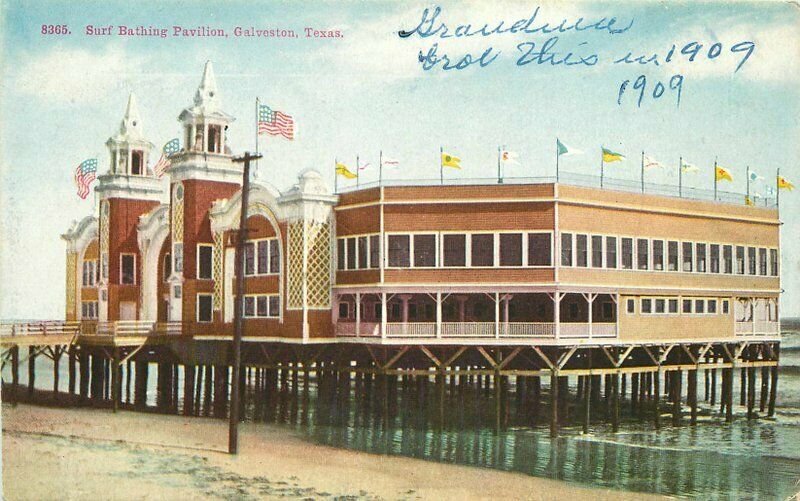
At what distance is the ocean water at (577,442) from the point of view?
1299 inches

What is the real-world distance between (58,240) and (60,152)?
5734 mm

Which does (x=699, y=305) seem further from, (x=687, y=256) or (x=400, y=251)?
(x=400, y=251)

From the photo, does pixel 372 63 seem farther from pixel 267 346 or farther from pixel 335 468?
pixel 267 346

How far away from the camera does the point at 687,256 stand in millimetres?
40938

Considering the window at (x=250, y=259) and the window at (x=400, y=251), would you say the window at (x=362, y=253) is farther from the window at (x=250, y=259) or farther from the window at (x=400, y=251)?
the window at (x=250, y=259)

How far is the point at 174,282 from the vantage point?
4716cm

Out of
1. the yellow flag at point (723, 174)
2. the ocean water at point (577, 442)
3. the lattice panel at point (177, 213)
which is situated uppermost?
the yellow flag at point (723, 174)

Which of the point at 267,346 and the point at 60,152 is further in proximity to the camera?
the point at 267,346

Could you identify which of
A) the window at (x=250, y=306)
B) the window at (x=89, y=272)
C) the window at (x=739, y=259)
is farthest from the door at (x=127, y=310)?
the window at (x=739, y=259)

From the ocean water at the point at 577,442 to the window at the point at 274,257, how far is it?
658 cm

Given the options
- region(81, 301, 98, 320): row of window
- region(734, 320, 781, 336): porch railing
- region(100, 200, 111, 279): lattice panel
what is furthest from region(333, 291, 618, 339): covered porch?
region(81, 301, 98, 320): row of window

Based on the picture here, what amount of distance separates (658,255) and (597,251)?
334 centimetres

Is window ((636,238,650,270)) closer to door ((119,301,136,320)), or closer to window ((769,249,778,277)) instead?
window ((769,249,778,277))

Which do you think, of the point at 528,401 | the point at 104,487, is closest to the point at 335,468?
the point at 104,487
